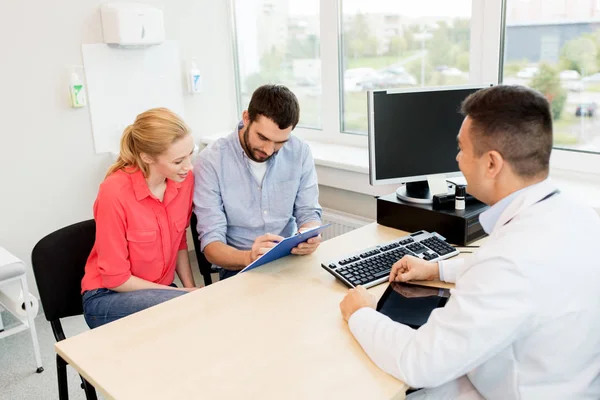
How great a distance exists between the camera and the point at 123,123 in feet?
9.84

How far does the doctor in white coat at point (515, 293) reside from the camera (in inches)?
38.8

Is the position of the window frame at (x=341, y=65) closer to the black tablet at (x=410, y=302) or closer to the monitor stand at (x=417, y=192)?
the monitor stand at (x=417, y=192)

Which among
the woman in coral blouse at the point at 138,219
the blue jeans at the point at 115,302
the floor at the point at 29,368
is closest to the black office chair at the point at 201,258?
the woman in coral blouse at the point at 138,219

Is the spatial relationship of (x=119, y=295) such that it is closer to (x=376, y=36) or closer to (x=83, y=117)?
(x=83, y=117)

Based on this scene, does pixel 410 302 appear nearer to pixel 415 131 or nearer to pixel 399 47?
pixel 415 131

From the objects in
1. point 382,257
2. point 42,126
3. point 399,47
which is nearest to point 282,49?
point 399,47

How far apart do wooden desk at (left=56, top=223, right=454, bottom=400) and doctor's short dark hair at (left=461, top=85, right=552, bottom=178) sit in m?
0.51

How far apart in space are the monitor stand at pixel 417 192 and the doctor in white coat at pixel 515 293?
0.70 m

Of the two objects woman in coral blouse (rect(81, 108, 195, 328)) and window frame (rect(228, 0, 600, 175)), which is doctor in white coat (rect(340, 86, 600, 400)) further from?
window frame (rect(228, 0, 600, 175))

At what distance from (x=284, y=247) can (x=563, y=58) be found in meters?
1.40

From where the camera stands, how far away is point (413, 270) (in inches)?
59.9

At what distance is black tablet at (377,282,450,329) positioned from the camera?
4.31 ft

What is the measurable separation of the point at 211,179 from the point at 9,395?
50.8 inches

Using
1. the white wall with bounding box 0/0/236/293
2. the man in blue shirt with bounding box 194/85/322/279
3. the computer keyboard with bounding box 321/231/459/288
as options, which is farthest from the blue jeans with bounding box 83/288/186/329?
the white wall with bounding box 0/0/236/293
